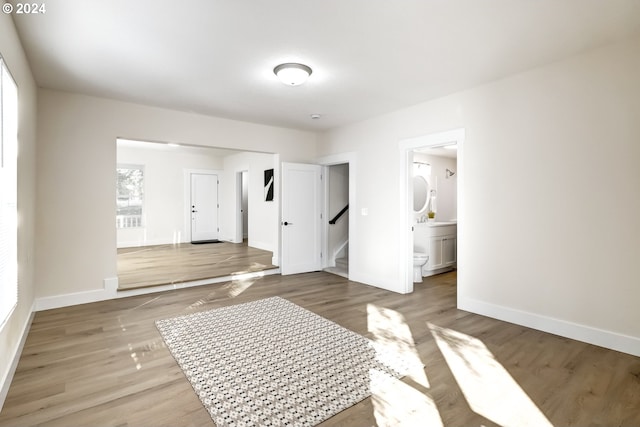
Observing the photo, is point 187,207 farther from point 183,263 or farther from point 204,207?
point 183,263

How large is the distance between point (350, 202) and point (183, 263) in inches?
136

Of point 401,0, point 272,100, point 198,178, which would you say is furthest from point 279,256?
point 198,178

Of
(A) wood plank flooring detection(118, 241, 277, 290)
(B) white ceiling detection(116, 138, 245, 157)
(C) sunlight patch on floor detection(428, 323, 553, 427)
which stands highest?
(B) white ceiling detection(116, 138, 245, 157)

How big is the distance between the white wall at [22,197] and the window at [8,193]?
0.13 m

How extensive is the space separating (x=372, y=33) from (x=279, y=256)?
4032 millimetres

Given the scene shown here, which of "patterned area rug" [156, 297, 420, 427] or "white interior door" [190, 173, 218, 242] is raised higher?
"white interior door" [190, 173, 218, 242]

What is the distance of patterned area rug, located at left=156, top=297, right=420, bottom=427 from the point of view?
1.95 metres

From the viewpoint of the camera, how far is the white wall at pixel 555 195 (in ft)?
8.99

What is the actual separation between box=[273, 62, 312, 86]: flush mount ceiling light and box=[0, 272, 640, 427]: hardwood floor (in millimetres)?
2493

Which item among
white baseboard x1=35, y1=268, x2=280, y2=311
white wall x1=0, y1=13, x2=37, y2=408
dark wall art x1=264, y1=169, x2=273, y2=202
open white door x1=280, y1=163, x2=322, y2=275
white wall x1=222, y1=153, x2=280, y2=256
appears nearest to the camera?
white wall x1=0, y1=13, x2=37, y2=408

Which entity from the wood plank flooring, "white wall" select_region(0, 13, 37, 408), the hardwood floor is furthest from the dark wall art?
"white wall" select_region(0, 13, 37, 408)

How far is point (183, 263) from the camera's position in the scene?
632 cm

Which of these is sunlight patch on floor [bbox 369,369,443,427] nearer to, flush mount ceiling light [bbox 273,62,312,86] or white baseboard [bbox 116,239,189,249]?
flush mount ceiling light [bbox 273,62,312,86]

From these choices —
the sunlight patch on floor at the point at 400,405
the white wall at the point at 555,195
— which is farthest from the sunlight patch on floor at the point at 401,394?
the white wall at the point at 555,195
